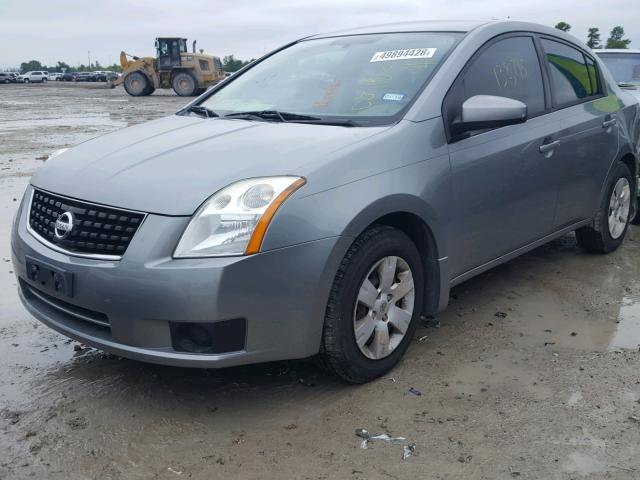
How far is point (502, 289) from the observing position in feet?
14.6

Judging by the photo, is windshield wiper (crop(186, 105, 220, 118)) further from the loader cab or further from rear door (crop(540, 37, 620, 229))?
the loader cab

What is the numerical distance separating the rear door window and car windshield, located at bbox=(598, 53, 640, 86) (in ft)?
17.2

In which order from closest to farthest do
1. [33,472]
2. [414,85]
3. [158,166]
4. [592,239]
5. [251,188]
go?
[33,472]
[251,188]
[158,166]
[414,85]
[592,239]

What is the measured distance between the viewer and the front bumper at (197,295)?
99.6 inches

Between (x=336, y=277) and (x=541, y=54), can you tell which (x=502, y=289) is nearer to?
(x=541, y=54)

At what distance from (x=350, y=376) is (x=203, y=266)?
2.98 ft

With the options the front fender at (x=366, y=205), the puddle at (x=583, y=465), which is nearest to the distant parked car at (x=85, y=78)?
the front fender at (x=366, y=205)

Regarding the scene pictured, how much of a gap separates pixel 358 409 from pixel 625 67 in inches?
335

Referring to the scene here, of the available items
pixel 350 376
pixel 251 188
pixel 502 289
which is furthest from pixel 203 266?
pixel 502 289

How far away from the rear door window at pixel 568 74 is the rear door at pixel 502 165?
182 millimetres

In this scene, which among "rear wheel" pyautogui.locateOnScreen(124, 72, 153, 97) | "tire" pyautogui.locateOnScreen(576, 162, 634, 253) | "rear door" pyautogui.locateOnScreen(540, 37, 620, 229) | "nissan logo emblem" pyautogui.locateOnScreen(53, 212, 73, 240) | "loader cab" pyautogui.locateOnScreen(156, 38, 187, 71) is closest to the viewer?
"nissan logo emblem" pyautogui.locateOnScreen(53, 212, 73, 240)

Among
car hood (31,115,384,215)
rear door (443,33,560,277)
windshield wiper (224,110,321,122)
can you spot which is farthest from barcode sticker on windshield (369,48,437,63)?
car hood (31,115,384,215)

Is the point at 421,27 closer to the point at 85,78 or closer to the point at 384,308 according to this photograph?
the point at 384,308

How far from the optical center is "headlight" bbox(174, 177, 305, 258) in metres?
2.57
